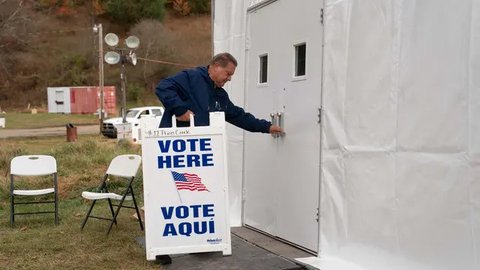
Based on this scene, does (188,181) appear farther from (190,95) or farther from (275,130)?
(275,130)

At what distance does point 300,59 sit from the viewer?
4.83m

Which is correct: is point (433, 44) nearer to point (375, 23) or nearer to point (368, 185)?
point (375, 23)

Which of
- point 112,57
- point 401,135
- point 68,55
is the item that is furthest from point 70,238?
point 68,55

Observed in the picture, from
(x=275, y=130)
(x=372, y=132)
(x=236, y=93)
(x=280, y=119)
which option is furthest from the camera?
(x=236, y=93)

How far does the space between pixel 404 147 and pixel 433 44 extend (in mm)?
676

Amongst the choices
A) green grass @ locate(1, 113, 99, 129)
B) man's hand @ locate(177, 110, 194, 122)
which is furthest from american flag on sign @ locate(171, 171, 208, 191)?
green grass @ locate(1, 113, 99, 129)

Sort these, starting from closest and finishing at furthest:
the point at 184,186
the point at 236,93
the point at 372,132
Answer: the point at 372,132 → the point at 184,186 → the point at 236,93

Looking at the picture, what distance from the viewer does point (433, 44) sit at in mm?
3318

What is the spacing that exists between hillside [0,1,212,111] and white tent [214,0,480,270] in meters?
40.8

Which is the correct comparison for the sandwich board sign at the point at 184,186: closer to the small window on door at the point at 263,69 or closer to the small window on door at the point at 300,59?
the small window on door at the point at 300,59

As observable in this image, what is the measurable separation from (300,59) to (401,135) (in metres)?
1.51

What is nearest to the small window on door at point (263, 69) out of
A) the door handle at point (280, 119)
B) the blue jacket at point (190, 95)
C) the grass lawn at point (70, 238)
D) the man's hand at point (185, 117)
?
the door handle at point (280, 119)

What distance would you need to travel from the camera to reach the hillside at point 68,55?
4656 centimetres

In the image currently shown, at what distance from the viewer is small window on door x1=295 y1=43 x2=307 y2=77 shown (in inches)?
187
